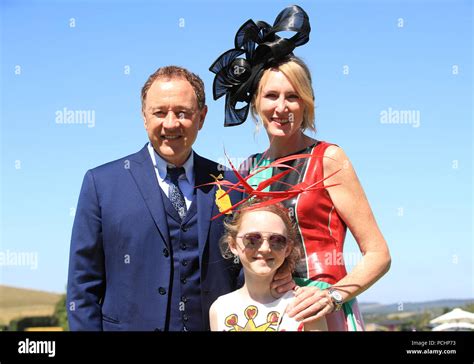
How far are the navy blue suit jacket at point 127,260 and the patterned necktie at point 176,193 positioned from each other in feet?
0.37

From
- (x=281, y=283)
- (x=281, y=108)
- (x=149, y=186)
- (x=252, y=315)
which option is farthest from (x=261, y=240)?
(x=281, y=108)

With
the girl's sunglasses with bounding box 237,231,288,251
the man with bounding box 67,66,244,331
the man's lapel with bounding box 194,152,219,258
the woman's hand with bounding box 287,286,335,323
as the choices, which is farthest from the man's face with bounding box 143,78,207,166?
the woman's hand with bounding box 287,286,335,323

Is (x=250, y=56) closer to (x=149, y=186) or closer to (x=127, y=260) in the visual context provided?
(x=149, y=186)

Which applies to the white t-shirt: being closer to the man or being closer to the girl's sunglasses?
the man

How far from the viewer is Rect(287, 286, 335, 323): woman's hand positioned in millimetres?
4801

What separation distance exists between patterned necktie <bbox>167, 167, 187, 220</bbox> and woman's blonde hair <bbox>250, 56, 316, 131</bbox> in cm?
85

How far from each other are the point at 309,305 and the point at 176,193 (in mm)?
1347

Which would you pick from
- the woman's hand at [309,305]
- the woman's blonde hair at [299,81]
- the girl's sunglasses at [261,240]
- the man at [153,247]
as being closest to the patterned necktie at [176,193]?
the man at [153,247]

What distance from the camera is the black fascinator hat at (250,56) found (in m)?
5.70

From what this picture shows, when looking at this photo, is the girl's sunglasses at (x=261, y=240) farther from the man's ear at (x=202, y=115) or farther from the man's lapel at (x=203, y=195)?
the man's ear at (x=202, y=115)

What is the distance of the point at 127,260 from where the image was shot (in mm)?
5246
